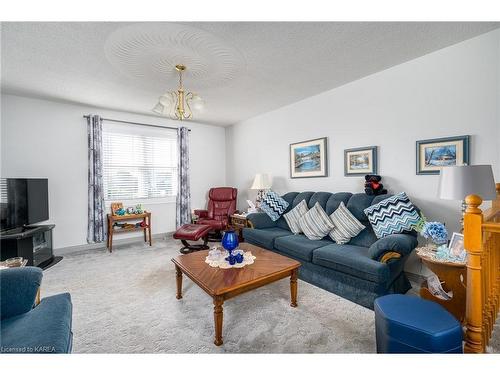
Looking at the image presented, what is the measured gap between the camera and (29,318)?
1306mm

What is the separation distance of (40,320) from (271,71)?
10.1ft

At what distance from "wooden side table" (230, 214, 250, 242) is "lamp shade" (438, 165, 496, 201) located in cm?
264

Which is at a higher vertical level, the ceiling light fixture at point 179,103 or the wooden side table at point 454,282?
the ceiling light fixture at point 179,103

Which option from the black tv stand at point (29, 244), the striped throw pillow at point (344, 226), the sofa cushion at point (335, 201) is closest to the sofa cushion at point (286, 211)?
the sofa cushion at point (335, 201)

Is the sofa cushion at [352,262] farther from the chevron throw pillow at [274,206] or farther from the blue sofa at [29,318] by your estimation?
the blue sofa at [29,318]

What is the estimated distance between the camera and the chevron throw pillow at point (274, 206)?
3.65 m

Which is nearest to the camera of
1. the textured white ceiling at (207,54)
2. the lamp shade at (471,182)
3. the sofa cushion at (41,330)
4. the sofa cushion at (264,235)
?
Answer: the sofa cushion at (41,330)

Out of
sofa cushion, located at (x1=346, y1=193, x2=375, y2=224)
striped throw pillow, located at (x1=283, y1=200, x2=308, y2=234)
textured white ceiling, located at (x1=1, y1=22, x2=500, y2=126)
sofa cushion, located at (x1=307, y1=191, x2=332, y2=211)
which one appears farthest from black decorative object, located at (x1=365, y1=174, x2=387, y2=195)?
textured white ceiling, located at (x1=1, y1=22, x2=500, y2=126)

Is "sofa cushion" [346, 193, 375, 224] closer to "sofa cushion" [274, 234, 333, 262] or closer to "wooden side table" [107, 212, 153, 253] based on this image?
"sofa cushion" [274, 234, 333, 262]

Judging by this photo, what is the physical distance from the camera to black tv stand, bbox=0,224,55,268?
2.86 m

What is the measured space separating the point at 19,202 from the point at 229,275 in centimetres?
331

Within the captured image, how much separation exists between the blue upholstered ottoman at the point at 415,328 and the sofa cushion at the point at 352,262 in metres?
0.59
